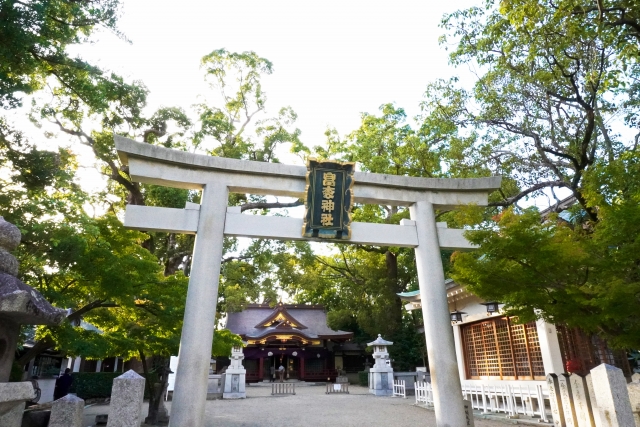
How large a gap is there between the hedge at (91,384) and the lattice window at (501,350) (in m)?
14.4

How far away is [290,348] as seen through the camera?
2978cm

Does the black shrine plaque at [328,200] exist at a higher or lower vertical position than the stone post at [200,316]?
higher

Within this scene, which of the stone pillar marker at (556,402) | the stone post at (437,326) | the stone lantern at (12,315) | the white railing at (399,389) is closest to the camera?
the stone lantern at (12,315)

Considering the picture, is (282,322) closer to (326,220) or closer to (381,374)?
(381,374)

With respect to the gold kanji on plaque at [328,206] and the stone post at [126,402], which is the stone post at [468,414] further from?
the stone post at [126,402]

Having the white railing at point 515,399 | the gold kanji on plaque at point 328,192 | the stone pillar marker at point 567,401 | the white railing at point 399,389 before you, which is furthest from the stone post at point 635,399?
the white railing at point 399,389

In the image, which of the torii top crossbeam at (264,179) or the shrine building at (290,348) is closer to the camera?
the torii top crossbeam at (264,179)

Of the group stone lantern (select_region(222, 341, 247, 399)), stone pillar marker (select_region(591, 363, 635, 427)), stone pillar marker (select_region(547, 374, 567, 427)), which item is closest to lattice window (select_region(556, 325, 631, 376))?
stone pillar marker (select_region(547, 374, 567, 427))

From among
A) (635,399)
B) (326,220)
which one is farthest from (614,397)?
(326,220)

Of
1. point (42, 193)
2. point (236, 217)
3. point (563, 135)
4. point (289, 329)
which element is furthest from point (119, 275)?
point (289, 329)

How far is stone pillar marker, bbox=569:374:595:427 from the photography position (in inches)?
263

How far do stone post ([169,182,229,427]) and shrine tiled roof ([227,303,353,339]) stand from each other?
2263 centimetres

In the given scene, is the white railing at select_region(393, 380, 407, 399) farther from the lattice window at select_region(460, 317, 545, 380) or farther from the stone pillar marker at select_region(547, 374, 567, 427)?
the stone pillar marker at select_region(547, 374, 567, 427)

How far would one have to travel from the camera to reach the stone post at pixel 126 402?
5.30 metres
